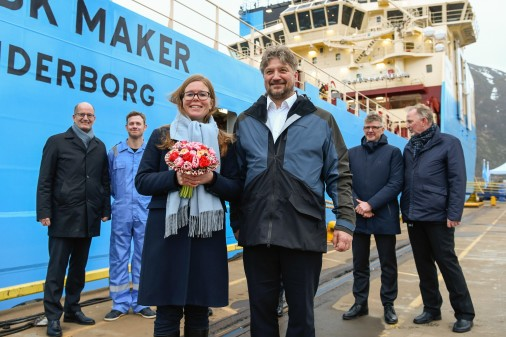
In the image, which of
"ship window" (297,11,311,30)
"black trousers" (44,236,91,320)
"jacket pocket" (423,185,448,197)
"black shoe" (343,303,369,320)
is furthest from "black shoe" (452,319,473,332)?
"ship window" (297,11,311,30)

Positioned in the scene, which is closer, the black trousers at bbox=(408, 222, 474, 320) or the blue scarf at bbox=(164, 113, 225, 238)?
the blue scarf at bbox=(164, 113, 225, 238)

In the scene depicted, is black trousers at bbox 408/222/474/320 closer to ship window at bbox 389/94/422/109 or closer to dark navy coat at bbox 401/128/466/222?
dark navy coat at bbox 401/128/466/222

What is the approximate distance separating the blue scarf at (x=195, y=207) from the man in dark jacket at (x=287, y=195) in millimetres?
174

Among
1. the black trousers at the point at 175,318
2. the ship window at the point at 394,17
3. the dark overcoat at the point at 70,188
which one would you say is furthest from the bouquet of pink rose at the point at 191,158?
the ship window at the point at 394,17

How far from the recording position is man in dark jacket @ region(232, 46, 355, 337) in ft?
6.98

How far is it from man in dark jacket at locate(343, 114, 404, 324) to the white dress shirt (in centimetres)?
174

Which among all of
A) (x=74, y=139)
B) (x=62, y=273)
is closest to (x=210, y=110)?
(x=74, y=139)

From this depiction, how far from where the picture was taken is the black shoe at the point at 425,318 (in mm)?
3719

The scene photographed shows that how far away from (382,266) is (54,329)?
9.37ft

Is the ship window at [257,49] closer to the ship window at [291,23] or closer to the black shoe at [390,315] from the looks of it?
the ship window at [291,23]

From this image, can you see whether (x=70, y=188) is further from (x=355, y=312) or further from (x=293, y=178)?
(x=355, y=312)

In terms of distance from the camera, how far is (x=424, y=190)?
3592 millimetres

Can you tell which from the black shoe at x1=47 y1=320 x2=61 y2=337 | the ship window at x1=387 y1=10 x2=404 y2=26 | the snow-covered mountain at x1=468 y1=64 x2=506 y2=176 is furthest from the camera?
the snow-covered mountain at x1=468 y1=64 x2=506 y2=176

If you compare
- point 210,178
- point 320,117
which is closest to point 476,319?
point 320,117
